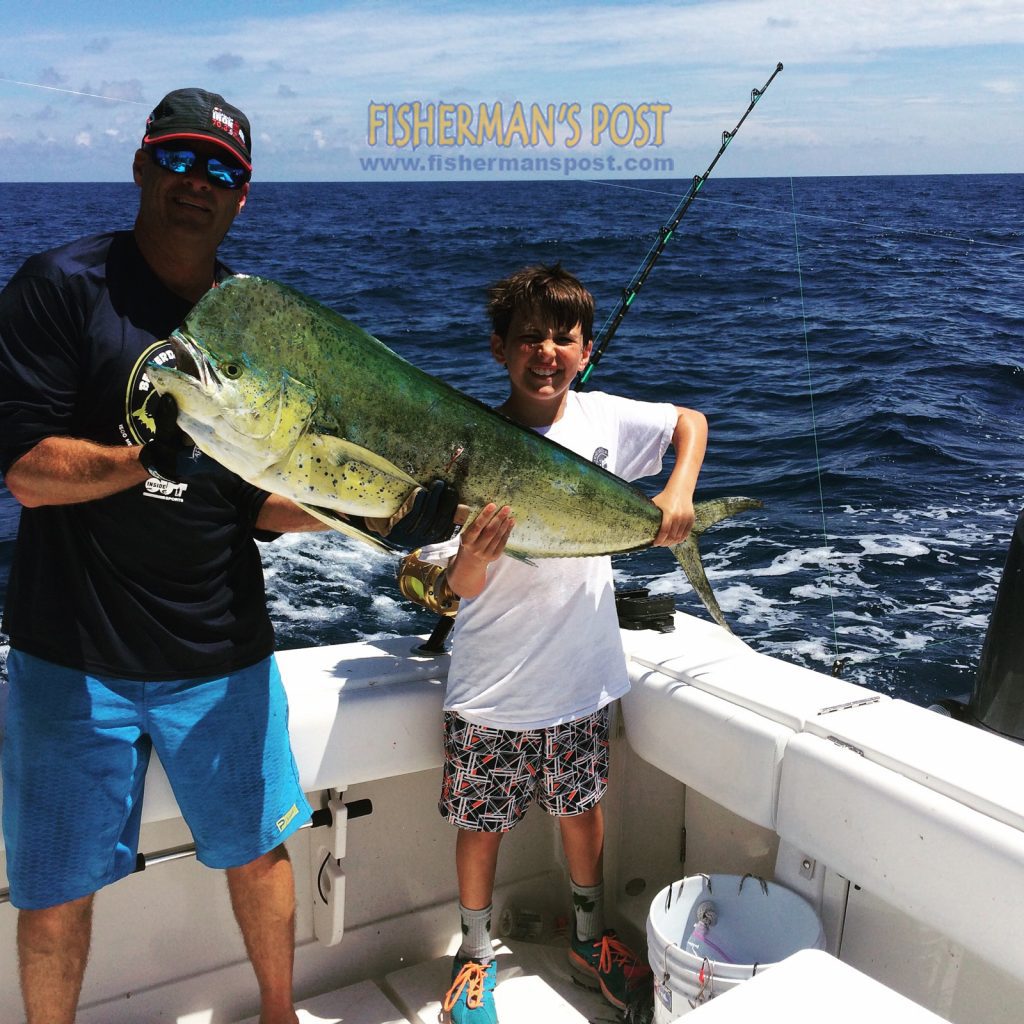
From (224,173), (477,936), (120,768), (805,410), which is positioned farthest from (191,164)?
(805,410)

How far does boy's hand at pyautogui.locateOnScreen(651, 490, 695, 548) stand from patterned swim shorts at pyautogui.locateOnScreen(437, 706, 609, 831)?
50 centimetres

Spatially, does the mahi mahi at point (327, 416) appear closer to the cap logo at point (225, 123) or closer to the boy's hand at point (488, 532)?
the boy's hand at point (488, 532)

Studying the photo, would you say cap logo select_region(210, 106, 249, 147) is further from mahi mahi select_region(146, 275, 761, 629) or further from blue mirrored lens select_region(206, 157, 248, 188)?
mahi mahi select_region(146, 275, 761, 629)

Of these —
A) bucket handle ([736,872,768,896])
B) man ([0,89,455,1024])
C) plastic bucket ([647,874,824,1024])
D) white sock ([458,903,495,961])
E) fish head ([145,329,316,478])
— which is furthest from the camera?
white sock ([458,903,495,961])

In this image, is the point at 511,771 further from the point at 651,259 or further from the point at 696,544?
the point at 651,259

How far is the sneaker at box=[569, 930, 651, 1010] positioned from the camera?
8.40 ft

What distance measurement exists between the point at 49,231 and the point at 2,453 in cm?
3302

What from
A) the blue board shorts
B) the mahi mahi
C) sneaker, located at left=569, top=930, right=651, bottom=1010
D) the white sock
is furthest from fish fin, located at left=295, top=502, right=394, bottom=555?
sneaker, located at left=569, top=930, right=651, bottom=1010

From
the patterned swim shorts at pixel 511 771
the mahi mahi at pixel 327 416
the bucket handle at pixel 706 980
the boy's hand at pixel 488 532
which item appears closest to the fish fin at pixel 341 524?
the mahi mahi at pixel 327 416

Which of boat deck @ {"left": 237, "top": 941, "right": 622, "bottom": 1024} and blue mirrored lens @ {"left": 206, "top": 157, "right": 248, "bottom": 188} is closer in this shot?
blue mirrored lens @ {"left": 206, "top": 157, "right": 248, "bottom": 188}

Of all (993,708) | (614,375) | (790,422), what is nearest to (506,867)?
(993,708)

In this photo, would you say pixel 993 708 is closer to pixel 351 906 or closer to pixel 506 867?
pixel 506 867

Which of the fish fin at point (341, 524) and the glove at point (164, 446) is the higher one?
the glove at point (164, 446)

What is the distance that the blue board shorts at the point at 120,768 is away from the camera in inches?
77.3
